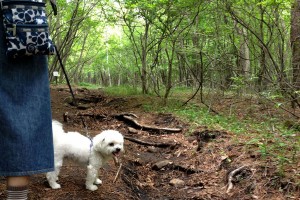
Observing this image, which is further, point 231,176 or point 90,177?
point 231,176

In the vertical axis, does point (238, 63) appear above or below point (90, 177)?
above

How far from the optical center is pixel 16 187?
1.83 m

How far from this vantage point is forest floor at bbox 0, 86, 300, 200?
3.65m

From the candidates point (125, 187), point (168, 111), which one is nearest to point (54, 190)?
point (125, 187)

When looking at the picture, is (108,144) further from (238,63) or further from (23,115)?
(238,63)

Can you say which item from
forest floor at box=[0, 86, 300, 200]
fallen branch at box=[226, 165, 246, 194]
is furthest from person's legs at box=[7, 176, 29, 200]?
fallen branch at box=[226, 165, 246, 194]

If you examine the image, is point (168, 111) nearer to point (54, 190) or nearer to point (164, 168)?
point (164, 168)

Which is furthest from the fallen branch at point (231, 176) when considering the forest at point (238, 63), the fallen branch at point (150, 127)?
the fallen branch at point (150, 127)

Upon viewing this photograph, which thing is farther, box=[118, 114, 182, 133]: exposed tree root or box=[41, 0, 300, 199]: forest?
box=[118, 114, 182, 133]: exposed tree root

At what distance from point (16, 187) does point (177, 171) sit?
3525mm

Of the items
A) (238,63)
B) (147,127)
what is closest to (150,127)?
(147,127)

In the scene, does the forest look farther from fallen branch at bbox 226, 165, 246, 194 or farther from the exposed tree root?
the exposed tree root

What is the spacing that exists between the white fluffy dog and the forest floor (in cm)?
16

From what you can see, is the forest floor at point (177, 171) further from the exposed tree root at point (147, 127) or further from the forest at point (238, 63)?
the forest at point (238, 63)
